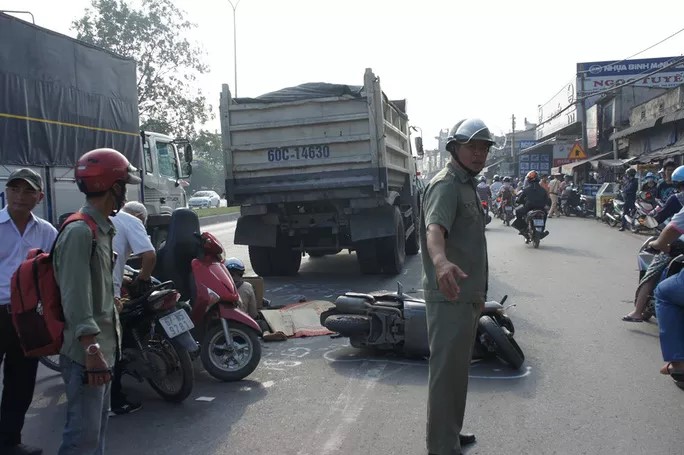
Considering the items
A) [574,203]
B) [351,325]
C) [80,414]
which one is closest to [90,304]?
[80,414]

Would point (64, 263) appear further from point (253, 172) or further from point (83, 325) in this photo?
point (253, 172)

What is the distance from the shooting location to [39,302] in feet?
10.3

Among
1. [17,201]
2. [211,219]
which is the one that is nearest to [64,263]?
[17,201]

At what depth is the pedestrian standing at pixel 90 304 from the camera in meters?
2.68

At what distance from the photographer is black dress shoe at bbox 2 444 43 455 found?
384cm

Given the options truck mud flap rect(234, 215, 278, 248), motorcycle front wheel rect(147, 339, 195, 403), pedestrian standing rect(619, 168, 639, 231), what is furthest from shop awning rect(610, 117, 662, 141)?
motorcycle front wheel rect(147, 339, 195, 403)

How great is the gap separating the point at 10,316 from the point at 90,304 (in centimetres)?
150

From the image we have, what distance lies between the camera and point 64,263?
2.69 metres

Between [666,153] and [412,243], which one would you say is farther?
[666,153]

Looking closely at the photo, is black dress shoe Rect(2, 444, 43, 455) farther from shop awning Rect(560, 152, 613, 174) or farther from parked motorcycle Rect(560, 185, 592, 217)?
shop awning Rect(560, 152, 613, 174)

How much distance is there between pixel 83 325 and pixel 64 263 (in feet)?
0.82

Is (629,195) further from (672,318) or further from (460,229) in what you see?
(460,229)

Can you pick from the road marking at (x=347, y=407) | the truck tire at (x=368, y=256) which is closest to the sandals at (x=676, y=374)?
the road marking at (x=347, y=407)

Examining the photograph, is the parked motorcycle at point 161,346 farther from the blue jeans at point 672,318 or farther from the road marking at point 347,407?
the blue jeans at point 672,318
